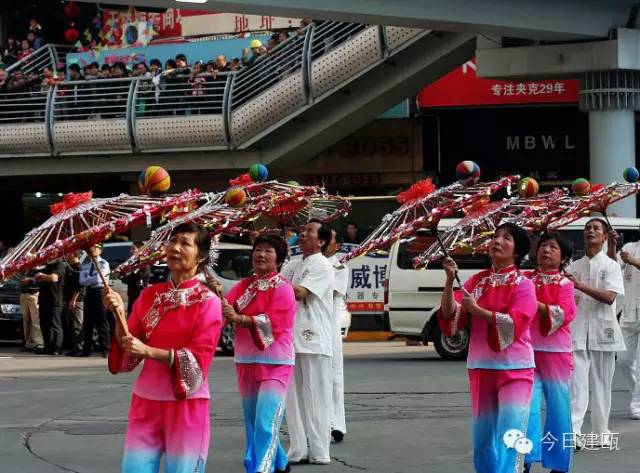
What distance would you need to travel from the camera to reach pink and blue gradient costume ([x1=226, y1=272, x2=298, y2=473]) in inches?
367

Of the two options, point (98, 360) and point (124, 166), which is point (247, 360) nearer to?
point (98, 360)

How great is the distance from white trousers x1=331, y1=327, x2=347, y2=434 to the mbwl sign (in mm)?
18946

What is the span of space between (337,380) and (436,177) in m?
19.1

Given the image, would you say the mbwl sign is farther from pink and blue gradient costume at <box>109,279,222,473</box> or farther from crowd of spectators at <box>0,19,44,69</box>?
pink and blue gradient costume at <box>109,279,222,473</box>

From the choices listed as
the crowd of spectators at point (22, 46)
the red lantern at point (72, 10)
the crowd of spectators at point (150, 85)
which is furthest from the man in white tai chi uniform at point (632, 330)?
the red lantern at point (72, 10)

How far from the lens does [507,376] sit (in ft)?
27.5

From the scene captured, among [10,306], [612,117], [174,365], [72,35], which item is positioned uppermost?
[72,35]

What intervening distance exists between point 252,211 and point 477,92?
1980cm

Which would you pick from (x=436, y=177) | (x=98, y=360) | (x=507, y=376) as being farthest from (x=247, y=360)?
(x=436, y=177)

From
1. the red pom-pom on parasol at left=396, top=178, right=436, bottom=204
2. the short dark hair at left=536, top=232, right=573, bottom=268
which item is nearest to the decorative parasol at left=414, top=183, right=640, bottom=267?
the short dark hair at left=536, top=232, right=573, bottom=268

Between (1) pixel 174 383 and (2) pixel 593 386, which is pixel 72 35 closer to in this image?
(2) pixel 593 386

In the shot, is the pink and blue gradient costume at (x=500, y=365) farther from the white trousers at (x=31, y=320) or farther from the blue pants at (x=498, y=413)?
the white trousers at (x=31, y=320)

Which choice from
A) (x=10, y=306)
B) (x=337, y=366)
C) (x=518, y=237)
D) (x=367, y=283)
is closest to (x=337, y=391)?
(x=337, y=366)

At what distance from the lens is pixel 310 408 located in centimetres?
1057
